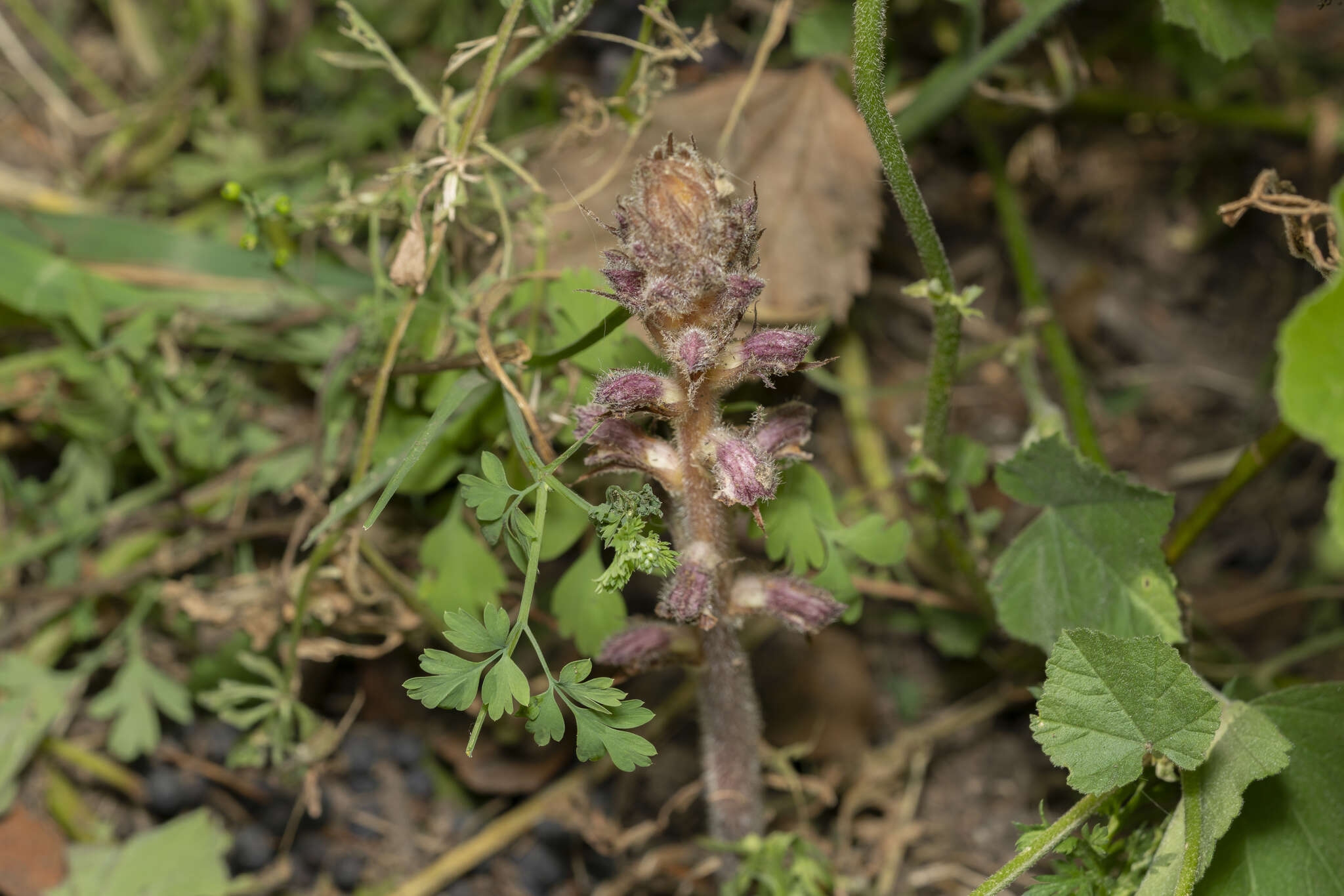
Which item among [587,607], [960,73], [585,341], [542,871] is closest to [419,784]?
[542,871]

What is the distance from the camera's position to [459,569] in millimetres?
2369

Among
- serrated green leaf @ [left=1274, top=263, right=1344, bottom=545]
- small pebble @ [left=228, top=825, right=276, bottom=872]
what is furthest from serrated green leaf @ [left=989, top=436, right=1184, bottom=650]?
small pebble @ [left=228, top=825, right=276, bottom=872]

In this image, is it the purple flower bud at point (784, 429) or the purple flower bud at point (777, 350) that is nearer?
the purple flower bud at point (777, 350)

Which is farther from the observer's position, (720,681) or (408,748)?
(408,748)

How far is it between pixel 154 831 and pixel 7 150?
252cm

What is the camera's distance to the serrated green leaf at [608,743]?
5.51 ft

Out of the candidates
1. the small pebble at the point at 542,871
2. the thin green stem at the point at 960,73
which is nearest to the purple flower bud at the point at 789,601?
the small pebble at the point at 542,871

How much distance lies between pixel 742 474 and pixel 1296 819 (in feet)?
3.92

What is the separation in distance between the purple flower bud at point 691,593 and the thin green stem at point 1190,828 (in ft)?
2.85

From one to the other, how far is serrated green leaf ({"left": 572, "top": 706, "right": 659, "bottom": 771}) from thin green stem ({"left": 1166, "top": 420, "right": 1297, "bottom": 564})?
57.5 inches

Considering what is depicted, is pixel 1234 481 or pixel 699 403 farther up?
pixel 699 403

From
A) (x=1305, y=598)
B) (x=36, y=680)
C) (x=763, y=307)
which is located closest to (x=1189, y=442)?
(x=1305, y=598)

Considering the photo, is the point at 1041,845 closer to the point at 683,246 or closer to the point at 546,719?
the point at 546,719

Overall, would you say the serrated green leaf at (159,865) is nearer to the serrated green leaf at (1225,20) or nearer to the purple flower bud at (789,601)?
the purple flower bud at (789,601)
